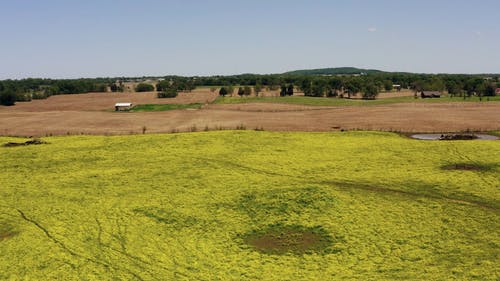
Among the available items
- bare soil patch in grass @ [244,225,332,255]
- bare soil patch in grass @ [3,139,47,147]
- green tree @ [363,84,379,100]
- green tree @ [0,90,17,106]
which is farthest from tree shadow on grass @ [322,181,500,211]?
green tree @ [0,90,17,106]

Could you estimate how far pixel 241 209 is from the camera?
1006 inches

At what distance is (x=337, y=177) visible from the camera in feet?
104

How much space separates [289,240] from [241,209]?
477 cm

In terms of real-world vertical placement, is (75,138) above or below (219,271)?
above

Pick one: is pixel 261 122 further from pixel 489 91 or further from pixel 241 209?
pixel 489 91

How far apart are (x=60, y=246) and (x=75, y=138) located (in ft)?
98.6

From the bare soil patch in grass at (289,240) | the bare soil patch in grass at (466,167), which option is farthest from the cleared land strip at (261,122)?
the bare soil patch in grass at (289,240)

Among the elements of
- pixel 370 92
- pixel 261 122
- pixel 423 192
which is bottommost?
pixel 423 192

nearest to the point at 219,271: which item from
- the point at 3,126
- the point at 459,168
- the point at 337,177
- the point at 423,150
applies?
the point at 337,177

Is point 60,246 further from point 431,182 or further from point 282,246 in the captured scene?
point 431,182

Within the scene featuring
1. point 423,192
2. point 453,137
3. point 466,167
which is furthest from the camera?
point 453,137

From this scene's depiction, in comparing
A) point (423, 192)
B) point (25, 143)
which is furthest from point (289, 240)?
point (25, 143)

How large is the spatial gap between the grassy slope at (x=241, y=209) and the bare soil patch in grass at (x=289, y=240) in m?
0.54

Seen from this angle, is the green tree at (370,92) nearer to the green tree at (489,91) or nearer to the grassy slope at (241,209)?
the green tree at (489,91)
